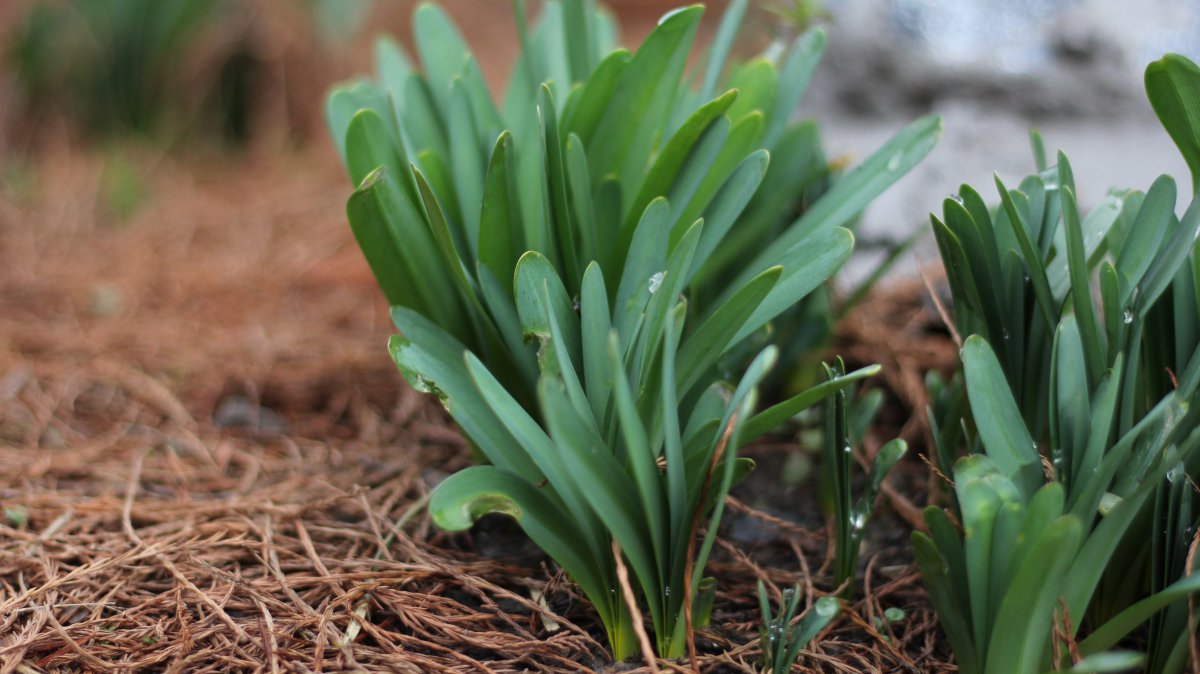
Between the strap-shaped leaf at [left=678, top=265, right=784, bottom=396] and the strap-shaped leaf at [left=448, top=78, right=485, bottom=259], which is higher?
the strap-shaped leaf at [left=448, top=78, right=485, bottom=259]

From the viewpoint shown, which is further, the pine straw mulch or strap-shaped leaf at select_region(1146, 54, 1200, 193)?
the pine straw mulch

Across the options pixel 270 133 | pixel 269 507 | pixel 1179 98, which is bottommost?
pixel 269 507

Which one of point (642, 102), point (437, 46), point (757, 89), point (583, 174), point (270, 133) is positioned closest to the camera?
point (583, 174)

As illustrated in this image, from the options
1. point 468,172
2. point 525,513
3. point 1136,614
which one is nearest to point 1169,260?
point 1136,614

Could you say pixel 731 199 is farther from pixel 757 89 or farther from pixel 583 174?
pixel 757 89

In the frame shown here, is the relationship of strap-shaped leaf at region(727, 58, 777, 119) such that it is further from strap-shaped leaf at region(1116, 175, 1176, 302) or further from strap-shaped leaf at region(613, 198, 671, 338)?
strap-shaped leaf at region(1116, 175, 1176, 302)

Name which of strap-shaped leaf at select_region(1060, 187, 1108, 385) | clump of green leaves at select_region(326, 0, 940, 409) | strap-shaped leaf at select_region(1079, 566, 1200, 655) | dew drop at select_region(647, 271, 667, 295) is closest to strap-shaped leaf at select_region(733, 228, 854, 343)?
clump of green leaves at select_region(326, 0, 940, 409)
